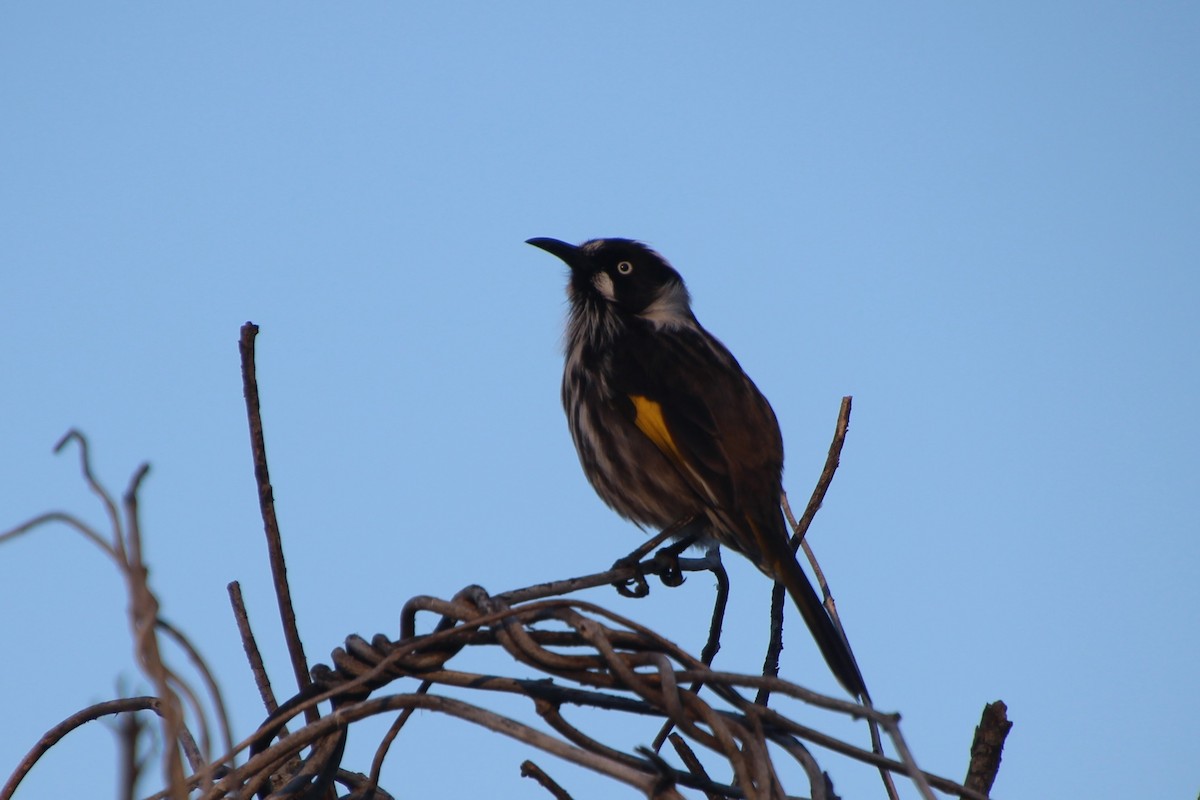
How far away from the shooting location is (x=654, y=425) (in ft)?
17.5

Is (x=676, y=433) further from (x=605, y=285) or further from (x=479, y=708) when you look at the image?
(x=479, y=708)

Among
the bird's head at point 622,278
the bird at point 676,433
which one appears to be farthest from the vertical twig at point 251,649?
the bird's head at point 622,278

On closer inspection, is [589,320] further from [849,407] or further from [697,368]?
[849,407]

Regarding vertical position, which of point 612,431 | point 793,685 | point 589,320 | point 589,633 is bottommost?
point 793,685

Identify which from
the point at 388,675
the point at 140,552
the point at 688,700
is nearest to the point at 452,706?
the point at 388,675

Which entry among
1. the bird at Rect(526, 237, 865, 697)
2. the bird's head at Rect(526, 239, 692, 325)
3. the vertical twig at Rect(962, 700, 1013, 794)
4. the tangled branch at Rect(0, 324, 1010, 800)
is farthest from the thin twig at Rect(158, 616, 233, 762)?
the bird's head at Rect(526, 239, 692, 325)

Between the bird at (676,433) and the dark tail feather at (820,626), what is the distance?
0.16 ft

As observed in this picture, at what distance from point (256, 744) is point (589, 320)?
439cm

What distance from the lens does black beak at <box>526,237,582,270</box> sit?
6598 millimetres

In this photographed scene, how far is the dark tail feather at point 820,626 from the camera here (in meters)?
3.57

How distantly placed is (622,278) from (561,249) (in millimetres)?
363

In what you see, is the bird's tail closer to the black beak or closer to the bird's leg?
the bird's leg

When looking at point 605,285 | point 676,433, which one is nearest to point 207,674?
point 676,433

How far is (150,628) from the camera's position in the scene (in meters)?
1.49
